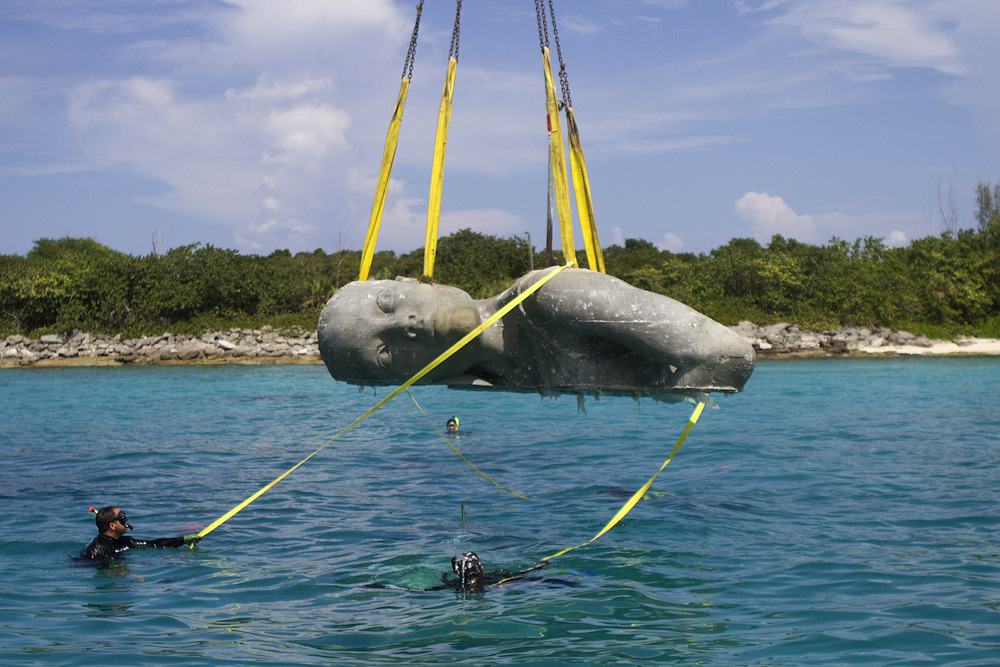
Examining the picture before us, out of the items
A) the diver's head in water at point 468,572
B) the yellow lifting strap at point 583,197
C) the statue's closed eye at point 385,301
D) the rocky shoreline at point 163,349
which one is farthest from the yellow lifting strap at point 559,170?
the rocky shoreline at point 163,349

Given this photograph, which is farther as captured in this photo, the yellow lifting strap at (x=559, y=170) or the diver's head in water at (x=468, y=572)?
the diver's head in water at (x=468, y=572)

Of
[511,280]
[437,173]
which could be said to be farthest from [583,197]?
[511,280]

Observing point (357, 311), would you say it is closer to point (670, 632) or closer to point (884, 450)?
point (670, 632)

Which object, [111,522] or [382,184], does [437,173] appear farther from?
[111,522]

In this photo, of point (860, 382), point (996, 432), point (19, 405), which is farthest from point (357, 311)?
point (860, 382)

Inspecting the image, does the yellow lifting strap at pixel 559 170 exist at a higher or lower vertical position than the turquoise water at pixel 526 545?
higher

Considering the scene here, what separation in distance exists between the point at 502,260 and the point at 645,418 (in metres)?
30.7

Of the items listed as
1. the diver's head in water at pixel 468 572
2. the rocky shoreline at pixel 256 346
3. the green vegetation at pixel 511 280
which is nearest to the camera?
the diver's head in water at pixel 468 572

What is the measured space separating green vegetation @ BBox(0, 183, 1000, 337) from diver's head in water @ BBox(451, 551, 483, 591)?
37.9 metres

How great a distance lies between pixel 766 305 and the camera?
1996 inches

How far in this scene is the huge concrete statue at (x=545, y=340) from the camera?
6.21 metres

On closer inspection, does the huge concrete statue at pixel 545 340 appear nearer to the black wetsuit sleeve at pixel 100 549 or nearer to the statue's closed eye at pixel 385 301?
the statue's closed eye at pixel 385 301

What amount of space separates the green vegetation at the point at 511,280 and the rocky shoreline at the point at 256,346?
1.28m

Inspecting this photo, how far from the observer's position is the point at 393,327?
22.1 ft
